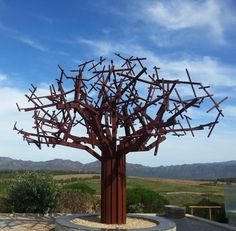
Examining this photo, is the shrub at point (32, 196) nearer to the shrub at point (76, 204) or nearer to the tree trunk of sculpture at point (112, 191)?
the shrub at point (76, 204)

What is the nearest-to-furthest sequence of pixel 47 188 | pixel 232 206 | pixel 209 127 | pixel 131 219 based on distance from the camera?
pixel 209 127 < pixel 131 219 < pixel 232 206 < pixel 47 188

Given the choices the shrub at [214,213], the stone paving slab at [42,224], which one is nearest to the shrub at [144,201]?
the shrub at [214,213]

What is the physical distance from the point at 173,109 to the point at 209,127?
1270mm

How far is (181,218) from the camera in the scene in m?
17.7

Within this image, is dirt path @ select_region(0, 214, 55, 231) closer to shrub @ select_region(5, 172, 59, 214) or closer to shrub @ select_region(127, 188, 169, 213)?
shrub @ select_region(5, 172, 59, 214)

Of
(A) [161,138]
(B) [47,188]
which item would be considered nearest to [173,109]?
(A) [161,138]

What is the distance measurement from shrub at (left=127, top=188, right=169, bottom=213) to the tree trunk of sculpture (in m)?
7.94

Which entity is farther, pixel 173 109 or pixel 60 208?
pixel 60 208

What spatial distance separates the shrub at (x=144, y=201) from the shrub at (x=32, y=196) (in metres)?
3.52

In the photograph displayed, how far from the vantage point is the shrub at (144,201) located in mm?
20531

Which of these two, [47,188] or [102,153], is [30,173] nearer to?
[47,188]

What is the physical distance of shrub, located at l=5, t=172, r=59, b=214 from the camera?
18609mm

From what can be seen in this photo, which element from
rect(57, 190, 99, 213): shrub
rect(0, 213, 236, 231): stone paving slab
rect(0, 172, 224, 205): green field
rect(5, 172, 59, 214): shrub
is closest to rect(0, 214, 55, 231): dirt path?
rect(0, 213, 236, 231): stone paving slab

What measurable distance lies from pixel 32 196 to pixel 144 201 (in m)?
5.20
